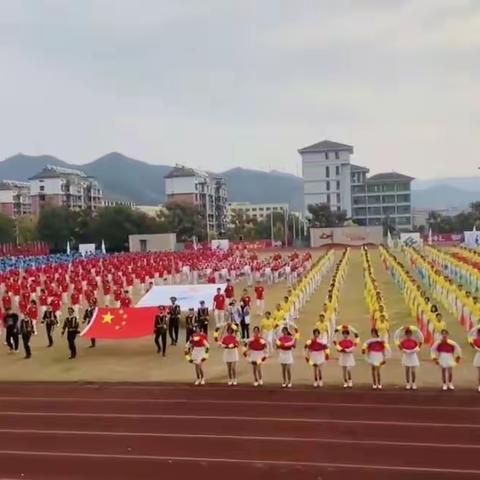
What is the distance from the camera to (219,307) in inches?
767

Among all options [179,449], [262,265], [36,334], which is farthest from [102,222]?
[179,449]

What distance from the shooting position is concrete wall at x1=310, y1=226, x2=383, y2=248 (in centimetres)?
6948

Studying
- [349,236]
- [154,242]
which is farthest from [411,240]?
[154,242]

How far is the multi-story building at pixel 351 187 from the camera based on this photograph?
127 meters

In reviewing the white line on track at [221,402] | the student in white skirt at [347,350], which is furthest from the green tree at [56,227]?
the student in white skirt at [347,350]

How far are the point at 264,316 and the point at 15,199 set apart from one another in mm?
121901

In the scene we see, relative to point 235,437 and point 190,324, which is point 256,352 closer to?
point 235,437

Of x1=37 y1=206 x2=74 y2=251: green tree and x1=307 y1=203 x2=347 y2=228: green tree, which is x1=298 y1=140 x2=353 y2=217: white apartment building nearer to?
x1=307 y1=203 x2=347 y2=228: green tree

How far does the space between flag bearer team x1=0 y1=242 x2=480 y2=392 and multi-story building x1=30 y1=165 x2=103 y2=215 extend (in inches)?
3608

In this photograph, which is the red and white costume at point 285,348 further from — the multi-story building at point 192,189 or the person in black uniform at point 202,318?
the multi-story building at point 192,189

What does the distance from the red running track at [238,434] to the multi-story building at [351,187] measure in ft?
372

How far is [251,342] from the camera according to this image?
13078mm

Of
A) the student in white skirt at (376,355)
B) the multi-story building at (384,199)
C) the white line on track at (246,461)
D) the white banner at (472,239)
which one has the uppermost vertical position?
the multi-story building at (384,199)

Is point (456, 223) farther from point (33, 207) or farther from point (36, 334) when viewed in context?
point (36, 334)
